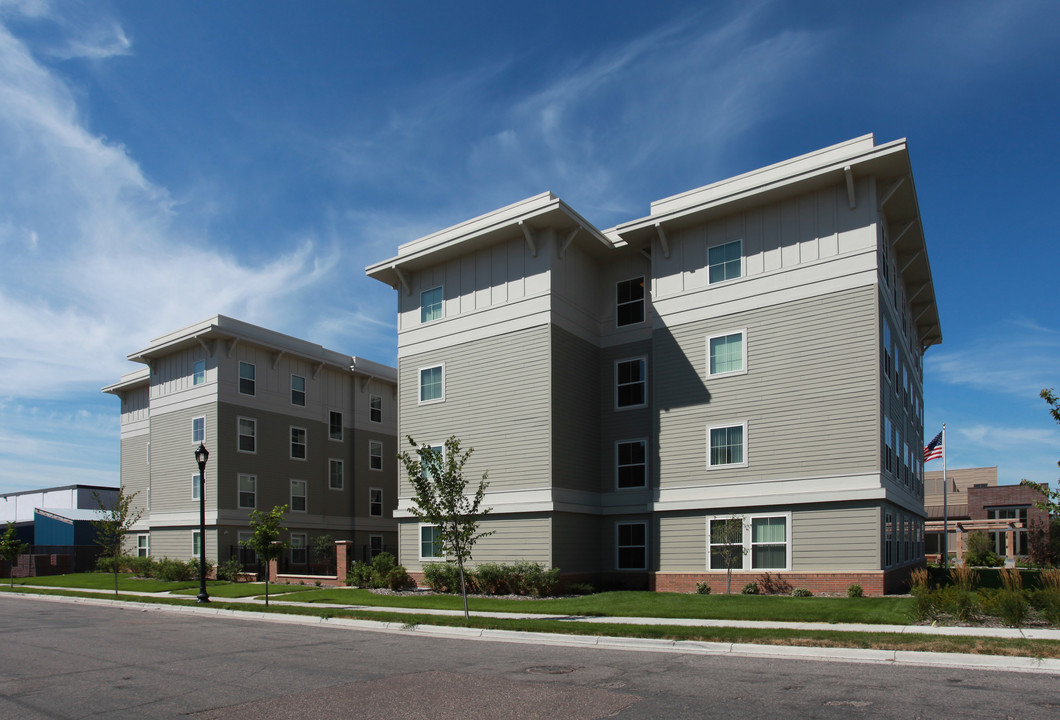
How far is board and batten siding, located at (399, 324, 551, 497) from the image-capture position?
26516mm

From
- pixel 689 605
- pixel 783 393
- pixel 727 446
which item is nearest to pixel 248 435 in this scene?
pixel 727 446

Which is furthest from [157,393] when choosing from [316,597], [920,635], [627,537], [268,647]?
[920,635]

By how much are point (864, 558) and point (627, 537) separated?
8.32 meters

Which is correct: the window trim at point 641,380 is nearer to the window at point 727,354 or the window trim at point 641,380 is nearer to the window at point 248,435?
the window at point 727,354

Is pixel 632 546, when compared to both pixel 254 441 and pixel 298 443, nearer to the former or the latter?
pixel 254 441

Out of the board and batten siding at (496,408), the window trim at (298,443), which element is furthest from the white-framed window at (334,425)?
the board and batten siding at (496,408)

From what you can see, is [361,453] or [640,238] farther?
[361,453]

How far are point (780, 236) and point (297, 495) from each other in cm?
2873

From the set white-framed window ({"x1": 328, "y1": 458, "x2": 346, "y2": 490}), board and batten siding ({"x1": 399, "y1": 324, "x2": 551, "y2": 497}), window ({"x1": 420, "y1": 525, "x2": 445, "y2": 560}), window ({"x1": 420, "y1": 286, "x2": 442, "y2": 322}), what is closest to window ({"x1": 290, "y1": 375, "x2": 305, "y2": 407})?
white-framed window ({"x1": 328, "y1": 458, "x2": 346, "y2": 490})

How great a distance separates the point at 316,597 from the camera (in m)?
26.2

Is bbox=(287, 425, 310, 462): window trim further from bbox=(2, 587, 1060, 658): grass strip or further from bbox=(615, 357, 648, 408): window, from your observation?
bbox=(2, 587, 1060, 658): grass strip

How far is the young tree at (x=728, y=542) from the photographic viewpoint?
2383cm

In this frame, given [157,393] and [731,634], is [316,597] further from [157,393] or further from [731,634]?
[157,393]

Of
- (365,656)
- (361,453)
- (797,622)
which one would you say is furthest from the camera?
(361,453)
